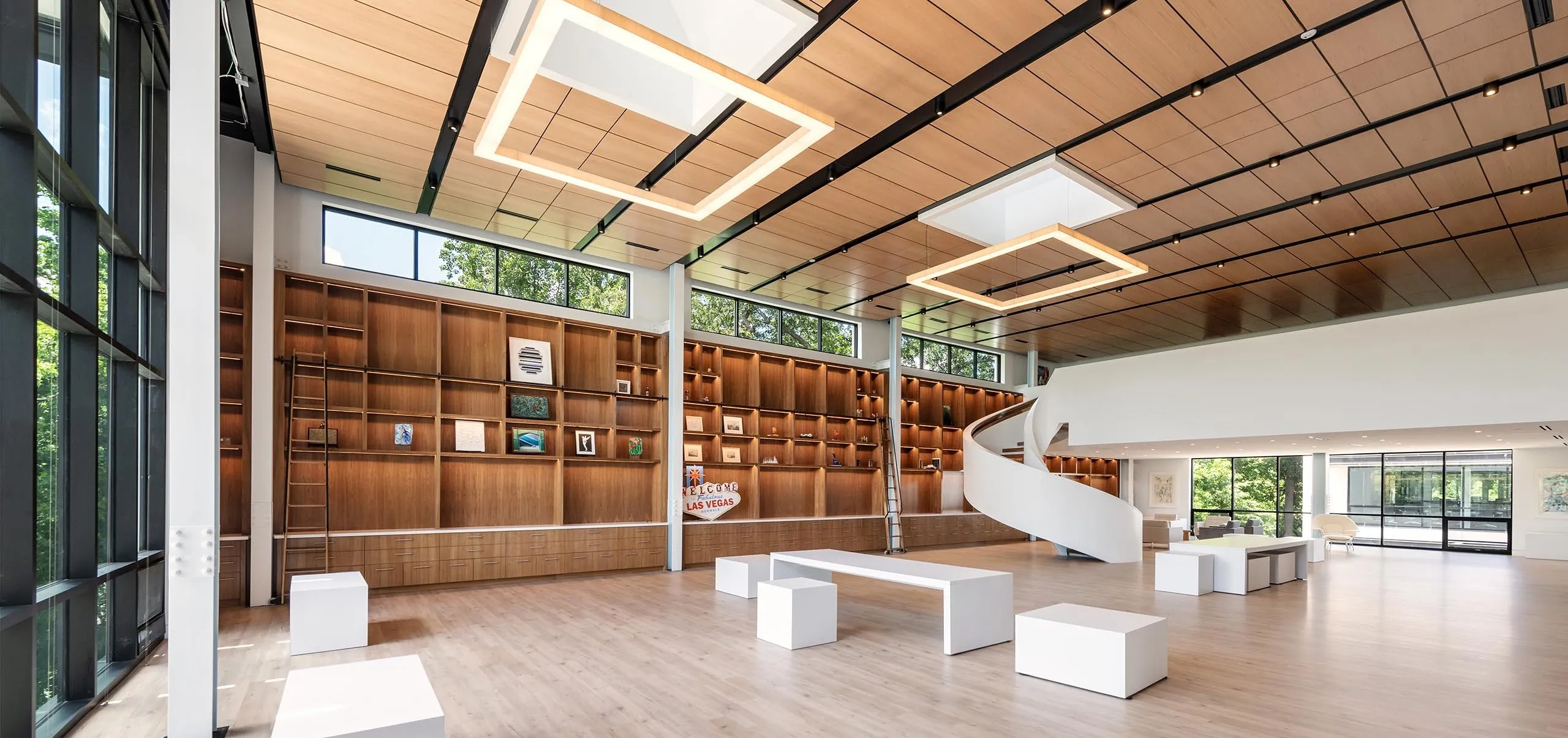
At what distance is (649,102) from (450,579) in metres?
6.23

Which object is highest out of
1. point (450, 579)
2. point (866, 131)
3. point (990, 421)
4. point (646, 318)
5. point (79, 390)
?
point (866, 131)

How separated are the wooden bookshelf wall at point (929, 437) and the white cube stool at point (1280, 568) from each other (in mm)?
5562

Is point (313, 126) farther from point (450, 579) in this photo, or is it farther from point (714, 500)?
point (714, 500)

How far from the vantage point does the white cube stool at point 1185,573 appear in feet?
30.0

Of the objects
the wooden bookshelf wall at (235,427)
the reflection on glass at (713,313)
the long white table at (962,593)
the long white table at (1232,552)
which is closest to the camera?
the long white table at (962,593)

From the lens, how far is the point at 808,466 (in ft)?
43.9

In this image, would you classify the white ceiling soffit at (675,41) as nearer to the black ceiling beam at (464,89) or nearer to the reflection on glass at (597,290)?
the black ceiling beam at (464,89)

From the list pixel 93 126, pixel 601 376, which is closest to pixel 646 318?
pixel 601 376

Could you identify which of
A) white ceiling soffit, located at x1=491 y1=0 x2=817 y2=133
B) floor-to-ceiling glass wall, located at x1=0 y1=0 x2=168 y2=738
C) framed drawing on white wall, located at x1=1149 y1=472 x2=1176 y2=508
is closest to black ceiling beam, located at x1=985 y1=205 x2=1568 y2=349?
framed drawing on white wall, located at x1=1149 y1=472 x2=1176 y2=508

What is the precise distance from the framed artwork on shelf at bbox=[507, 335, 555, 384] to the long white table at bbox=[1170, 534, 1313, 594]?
8780mm

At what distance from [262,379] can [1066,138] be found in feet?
28.0

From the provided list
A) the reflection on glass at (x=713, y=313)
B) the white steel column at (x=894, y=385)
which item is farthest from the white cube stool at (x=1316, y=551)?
the reflection on glass at (x=713, y=313)

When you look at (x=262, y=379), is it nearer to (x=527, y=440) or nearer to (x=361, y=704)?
(x=527, y=440)

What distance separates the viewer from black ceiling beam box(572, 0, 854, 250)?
5070mm
